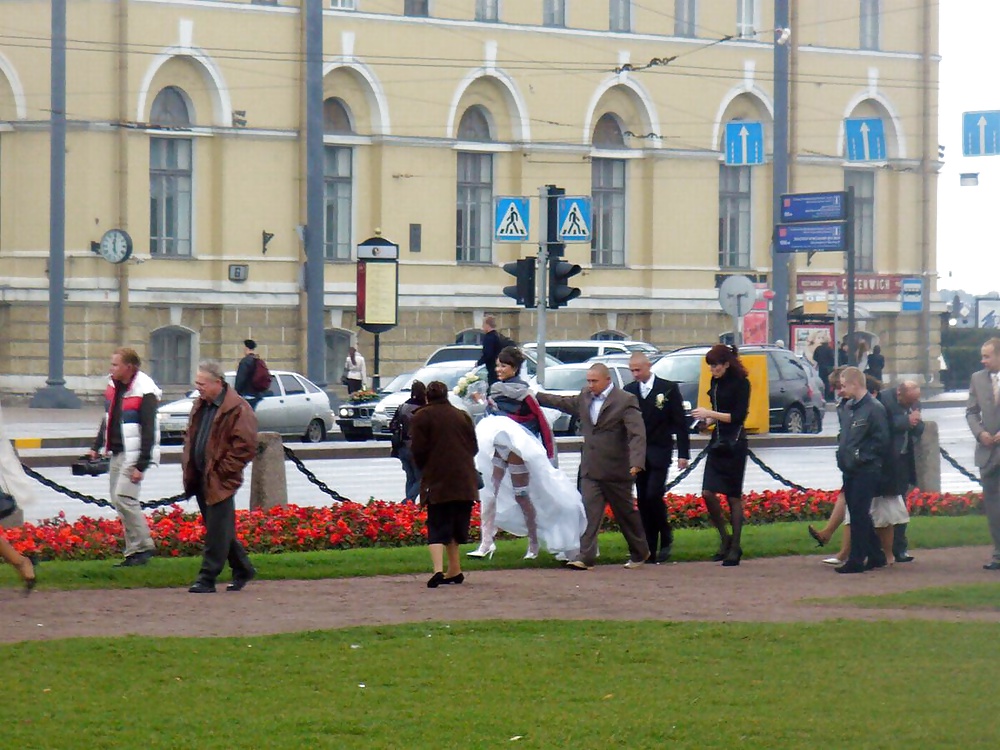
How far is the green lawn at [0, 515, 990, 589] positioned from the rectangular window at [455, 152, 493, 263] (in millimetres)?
29514

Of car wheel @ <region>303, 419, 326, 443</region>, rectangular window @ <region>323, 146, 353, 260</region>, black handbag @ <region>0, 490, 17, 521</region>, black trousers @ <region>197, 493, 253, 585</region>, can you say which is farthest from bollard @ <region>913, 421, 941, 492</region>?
rectangular window @ <region>323, 146, 353, 260</region>

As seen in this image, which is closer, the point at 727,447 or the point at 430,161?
the point at 727,447

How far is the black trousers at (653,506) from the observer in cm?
1561

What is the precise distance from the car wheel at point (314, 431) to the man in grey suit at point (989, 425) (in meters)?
18.8

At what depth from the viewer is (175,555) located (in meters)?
15.3

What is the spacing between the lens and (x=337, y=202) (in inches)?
1810

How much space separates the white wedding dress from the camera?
1533 centimetres

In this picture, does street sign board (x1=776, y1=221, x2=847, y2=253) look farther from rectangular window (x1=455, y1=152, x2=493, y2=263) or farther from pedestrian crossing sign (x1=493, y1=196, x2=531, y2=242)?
rectangular window (x1=455, y1=152, x2=493, y2=263)

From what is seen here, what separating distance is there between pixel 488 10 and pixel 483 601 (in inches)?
1401

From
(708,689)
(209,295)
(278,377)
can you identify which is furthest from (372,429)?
Answer: (708,689)

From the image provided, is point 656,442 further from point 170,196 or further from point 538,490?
point 170,196

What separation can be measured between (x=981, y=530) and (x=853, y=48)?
36494 mm

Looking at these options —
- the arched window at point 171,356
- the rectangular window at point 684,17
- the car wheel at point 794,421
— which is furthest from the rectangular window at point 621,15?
the car wheel at point 794,421

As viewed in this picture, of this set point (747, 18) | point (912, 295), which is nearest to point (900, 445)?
point (912, 295)
